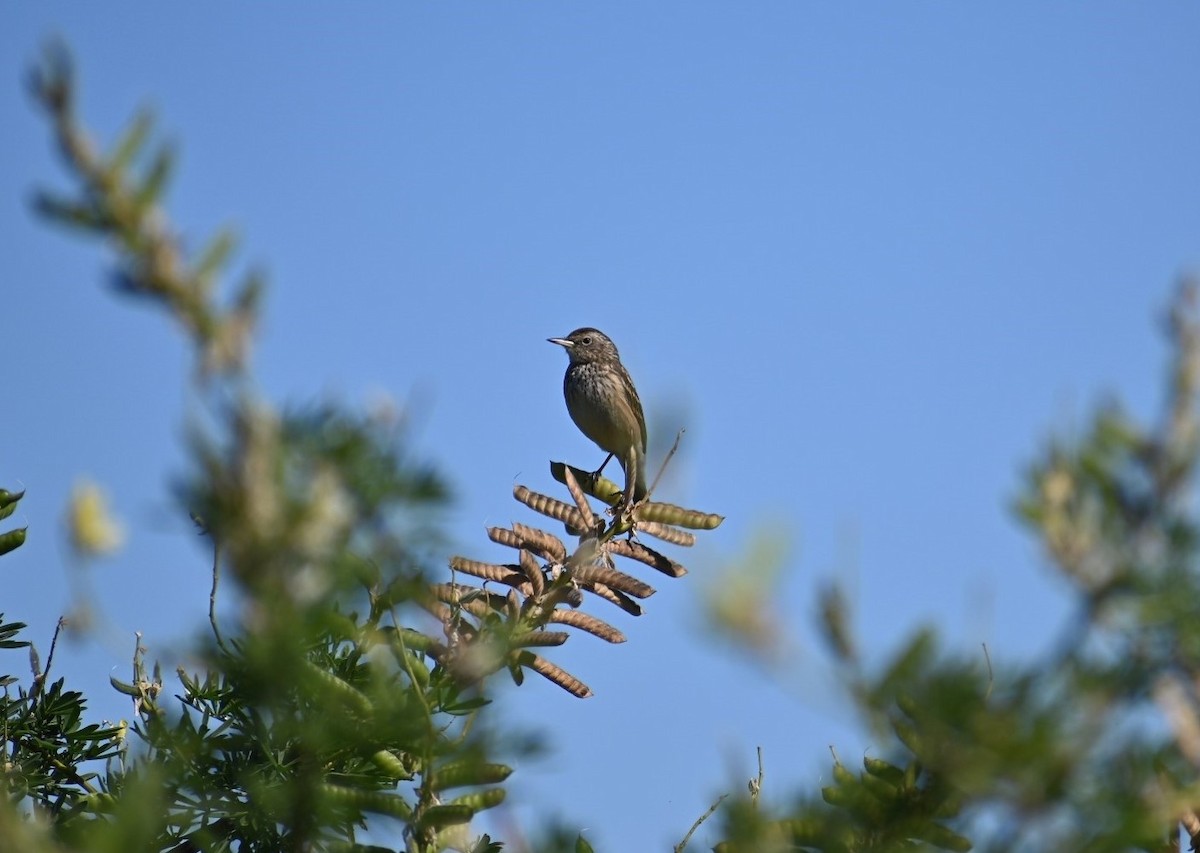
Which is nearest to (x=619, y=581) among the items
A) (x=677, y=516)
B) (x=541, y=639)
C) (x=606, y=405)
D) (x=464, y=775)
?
(x=677, y=516)

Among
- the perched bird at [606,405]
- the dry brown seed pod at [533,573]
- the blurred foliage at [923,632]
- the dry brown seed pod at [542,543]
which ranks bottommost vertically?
the blurred foliage at [923,632]

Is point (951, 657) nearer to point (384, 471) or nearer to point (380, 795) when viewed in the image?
point (384, 471)

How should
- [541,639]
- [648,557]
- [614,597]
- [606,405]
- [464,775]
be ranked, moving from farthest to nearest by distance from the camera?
[606,405], [648,557], [614,597], [541,639], [464,775]

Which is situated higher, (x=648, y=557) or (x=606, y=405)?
(x=606, y=405)

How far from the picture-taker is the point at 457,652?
7.40ft

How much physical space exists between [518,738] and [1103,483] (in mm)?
920

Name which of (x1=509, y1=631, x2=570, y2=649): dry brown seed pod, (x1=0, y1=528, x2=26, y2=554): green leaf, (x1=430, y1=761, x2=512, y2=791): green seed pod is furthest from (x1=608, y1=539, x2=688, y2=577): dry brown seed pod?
(x1=430, y1=761, x2=512, y2=791): green seed pod

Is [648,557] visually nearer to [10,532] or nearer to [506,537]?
[506,537]

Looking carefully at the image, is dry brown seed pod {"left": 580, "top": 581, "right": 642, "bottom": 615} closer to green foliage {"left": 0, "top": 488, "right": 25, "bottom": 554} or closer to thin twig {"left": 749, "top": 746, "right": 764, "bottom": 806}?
thin twig {"left": 749, "top": 746, "right": 764, "bottom": 806}

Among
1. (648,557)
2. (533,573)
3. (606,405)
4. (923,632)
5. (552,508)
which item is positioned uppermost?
(606,405)

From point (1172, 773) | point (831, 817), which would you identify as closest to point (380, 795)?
point (831, 817)

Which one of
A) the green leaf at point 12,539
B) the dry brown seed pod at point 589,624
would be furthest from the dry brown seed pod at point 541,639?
the green leaf at point 12,539

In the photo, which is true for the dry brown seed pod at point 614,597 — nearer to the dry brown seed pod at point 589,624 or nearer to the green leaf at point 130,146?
the dry brown seed pod at point 589,624

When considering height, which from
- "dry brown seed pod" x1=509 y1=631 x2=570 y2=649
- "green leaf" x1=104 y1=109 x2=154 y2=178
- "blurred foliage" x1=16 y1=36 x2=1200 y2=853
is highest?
"dry brown seed pod" x1=509 y1=631 x2=570 y2=649
